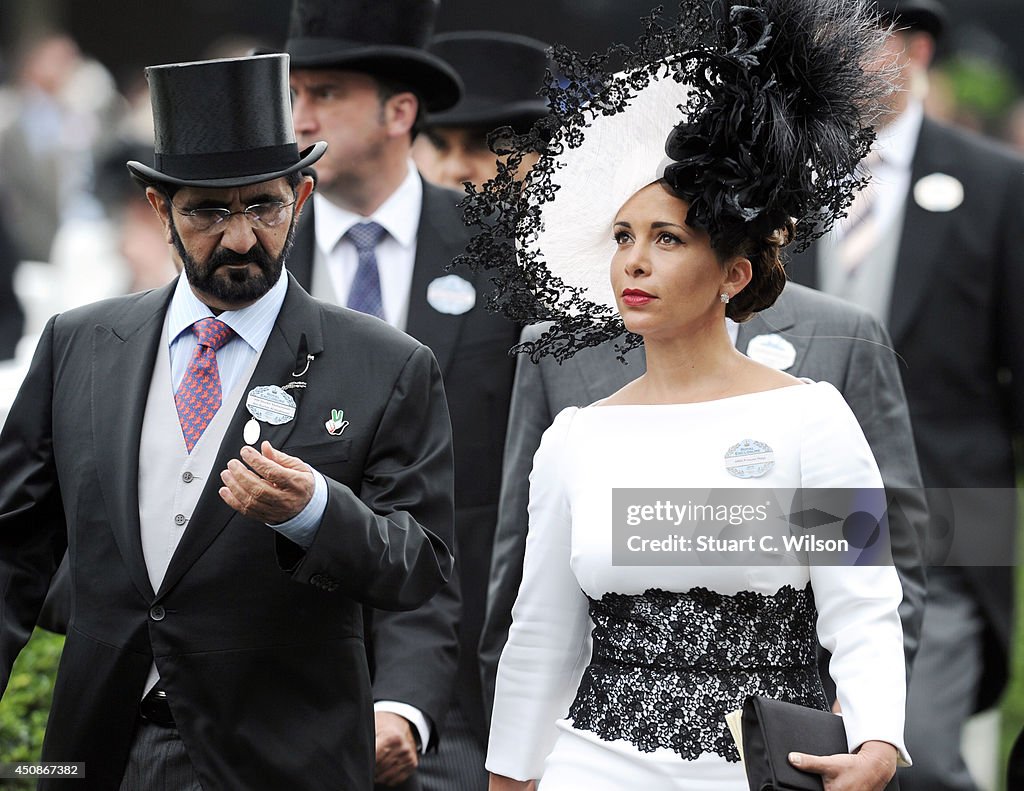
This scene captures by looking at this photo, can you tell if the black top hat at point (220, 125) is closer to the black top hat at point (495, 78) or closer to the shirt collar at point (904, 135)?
the black top hat at point (495, 78)

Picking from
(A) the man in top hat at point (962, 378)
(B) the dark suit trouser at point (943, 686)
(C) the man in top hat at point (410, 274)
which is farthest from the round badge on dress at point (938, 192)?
(C) the man in top hat at point (410, 274)

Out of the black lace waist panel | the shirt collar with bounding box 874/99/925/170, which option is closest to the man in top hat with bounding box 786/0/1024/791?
the shirt collar with bounding box 874/99/925/170

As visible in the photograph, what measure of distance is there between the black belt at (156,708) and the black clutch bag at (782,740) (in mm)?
1256

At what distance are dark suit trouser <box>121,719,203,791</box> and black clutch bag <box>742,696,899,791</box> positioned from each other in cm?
119

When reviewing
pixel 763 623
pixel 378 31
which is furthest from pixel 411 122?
pixel 763 623

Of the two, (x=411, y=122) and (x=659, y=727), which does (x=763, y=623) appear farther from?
(x=411, y=122)

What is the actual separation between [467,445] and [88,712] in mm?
1868

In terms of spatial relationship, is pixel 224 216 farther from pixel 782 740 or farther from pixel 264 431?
pixel 782 740

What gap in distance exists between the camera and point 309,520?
404 centimetres

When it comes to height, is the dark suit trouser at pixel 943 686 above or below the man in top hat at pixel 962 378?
below

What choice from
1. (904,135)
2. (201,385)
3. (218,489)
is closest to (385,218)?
(201,385)

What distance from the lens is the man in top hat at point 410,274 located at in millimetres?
5340

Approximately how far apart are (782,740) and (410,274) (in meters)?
2.67

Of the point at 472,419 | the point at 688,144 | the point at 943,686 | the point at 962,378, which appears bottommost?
the point at 943,686
